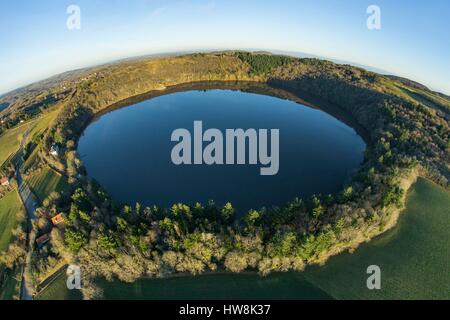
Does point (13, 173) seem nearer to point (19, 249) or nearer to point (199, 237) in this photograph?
point (19, 249)

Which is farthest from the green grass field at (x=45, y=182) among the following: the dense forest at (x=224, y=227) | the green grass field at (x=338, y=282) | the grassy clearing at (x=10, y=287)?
the green grass field at (x=338, y=282)

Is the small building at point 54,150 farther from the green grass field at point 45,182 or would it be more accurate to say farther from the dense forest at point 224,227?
the green grass field at point 45,182

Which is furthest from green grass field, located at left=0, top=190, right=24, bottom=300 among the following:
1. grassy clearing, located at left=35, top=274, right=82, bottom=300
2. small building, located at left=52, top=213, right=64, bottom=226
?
small building, located at left=52, top=213, right=64, bottom=226

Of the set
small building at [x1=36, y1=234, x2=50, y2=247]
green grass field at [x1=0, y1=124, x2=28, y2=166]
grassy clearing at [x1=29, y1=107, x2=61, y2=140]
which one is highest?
grassy clearing at [x1=29, y1=107, x2=61, y2=140]

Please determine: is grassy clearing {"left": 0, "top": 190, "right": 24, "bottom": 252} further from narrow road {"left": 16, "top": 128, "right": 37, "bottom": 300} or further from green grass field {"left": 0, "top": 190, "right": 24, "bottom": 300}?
narrow road {"left": 16, "top": 128, "right": 37, "bottom": 300}

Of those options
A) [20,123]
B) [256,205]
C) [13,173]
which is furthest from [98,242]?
[20,123]
